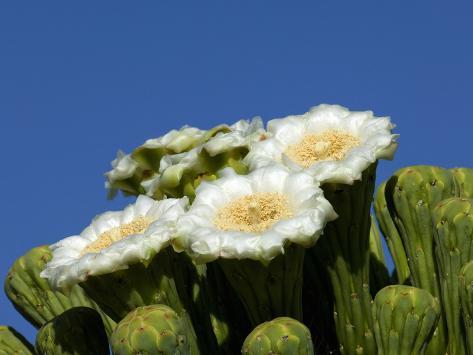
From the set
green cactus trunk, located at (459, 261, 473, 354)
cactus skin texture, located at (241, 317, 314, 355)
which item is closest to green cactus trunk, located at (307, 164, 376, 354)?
green cactus trunk, located at (459, 261, 473, 354)

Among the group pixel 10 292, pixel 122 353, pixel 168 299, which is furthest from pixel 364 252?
pixel 10 292

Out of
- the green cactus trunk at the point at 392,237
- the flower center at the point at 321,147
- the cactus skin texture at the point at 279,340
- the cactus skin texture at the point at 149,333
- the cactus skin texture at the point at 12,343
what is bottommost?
the cactus skin texture at the point at 279,340

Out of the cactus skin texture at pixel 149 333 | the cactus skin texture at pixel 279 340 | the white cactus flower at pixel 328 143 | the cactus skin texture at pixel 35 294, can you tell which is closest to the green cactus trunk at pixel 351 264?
the white cactus flower at pixel 328 143

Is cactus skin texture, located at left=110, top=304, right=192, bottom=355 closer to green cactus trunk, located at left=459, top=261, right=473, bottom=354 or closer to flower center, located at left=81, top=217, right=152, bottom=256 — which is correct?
flower center, located at left=81, top=217, right=152, bottom=256

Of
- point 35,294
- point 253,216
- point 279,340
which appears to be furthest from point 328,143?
point 35,294

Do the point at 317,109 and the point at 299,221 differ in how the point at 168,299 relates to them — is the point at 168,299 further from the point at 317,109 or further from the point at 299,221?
the point at 317,109

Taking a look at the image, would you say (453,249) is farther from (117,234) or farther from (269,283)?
(117,234)

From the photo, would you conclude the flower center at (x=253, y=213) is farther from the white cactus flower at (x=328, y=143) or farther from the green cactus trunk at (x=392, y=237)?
the green cactus trunk at (x=392, y=237)
